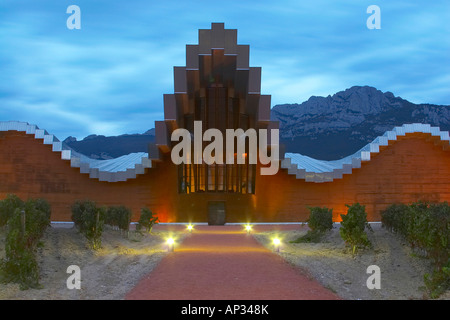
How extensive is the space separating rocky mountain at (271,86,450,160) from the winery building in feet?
189

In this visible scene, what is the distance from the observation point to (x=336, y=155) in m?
87.5

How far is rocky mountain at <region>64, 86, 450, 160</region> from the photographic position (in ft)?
299

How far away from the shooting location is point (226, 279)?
35.5 ft

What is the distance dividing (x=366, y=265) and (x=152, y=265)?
239 inches

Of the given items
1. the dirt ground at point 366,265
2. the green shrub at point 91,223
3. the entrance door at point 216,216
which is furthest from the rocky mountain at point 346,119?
the green shrub at point 91,223

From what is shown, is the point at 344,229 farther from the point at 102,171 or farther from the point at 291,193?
the point at 102,171

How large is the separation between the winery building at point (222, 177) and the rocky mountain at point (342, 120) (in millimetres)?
57597

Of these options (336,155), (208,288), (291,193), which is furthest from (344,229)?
(336,155)

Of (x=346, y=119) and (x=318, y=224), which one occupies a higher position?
(x=346, y=119)

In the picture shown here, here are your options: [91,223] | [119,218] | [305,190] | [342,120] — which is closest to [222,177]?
[305,190]

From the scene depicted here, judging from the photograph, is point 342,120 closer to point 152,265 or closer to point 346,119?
point 346,119

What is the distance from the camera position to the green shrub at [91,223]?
15.0 metres

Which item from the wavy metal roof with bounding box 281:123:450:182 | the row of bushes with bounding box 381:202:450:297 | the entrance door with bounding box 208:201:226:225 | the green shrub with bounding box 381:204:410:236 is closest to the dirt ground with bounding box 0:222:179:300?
the row of bushes with bounding box 381:202:450:297
